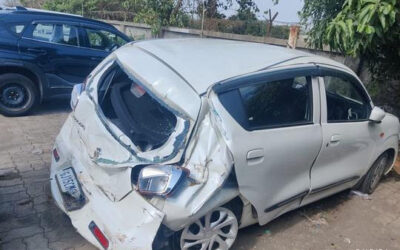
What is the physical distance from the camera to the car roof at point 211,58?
2.72 m

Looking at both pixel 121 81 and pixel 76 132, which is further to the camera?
pixel 121 81

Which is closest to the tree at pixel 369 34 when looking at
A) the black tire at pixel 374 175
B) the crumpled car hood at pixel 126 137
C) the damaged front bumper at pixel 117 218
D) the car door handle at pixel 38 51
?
the black tire at pixel 374 175

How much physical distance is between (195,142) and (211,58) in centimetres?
88

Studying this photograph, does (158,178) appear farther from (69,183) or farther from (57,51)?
(57,51)

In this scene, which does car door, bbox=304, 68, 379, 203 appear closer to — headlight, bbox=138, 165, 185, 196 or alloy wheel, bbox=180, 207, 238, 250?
alloy wheel, bbox=180, 207, 238, 250

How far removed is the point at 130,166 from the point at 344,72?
2540mm

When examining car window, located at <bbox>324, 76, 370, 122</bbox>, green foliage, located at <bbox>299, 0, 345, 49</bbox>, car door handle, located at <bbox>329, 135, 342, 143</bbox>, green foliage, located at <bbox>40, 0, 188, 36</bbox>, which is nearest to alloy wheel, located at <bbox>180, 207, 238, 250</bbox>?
car door handle, located at <bbox>329, 135, 342, 143</bbox>

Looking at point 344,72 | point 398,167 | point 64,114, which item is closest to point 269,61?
point 344,72

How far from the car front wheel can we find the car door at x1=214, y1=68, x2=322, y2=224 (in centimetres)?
25

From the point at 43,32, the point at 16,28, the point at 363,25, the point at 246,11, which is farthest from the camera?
the point at 246,11

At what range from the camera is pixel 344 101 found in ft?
12.3

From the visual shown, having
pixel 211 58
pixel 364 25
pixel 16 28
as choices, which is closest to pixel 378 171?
pixel 364 25

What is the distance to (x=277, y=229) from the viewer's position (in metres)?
3.49

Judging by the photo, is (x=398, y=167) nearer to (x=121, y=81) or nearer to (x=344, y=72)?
(x=344, y=72)
